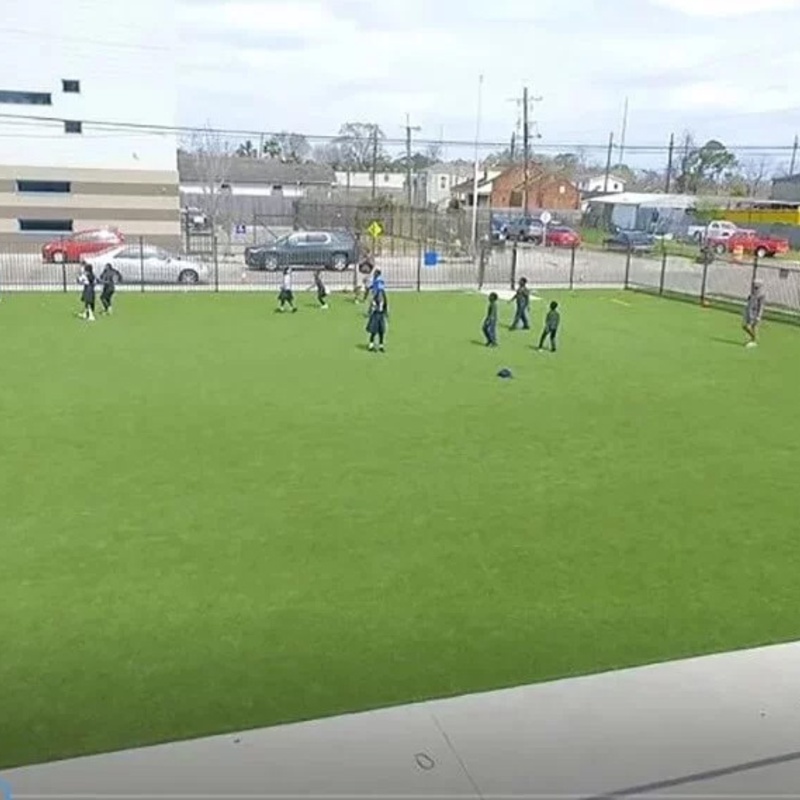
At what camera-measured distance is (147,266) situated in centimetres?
2853

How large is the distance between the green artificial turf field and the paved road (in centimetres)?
1361

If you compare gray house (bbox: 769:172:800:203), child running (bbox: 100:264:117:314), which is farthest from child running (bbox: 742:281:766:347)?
gray house (bbox: 769:172:800:203)

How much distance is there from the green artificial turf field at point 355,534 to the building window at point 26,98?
92.9 feet

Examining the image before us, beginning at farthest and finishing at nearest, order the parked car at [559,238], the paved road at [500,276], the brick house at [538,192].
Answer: the brick house at [538,192] < the parked car at [559,238] < the paved road at [500,276]

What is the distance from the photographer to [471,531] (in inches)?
289

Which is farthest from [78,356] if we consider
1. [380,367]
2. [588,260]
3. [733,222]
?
[733,222]

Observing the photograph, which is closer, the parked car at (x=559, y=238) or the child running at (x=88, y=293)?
the child running at (x=88, y=293)

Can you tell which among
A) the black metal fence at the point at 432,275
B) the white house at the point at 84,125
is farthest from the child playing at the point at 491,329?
the white house at the point at 84,125

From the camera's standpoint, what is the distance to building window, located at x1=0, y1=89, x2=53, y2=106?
37.2m

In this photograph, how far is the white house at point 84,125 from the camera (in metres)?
36.9

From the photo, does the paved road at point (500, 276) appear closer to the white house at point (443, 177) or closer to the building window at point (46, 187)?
the building window at point (46, 187)

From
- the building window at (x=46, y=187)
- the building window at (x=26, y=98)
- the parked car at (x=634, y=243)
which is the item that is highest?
the building window at (x=26, y=98)

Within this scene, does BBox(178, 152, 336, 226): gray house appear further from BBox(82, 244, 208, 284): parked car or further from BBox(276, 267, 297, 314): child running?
BBox(276, 267, 297, 314): child running

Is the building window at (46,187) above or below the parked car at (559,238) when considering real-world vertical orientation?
above
